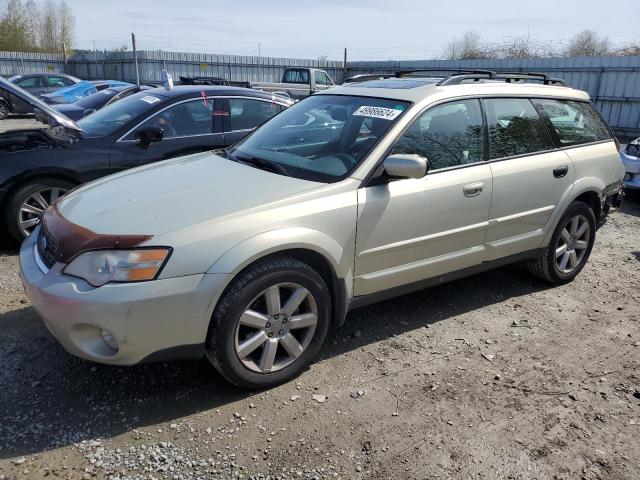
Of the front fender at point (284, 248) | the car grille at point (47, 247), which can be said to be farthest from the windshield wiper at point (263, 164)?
the car grille at point (47, 247)

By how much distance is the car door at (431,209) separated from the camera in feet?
10.9

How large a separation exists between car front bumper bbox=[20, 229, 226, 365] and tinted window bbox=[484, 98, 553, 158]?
8.00 feet

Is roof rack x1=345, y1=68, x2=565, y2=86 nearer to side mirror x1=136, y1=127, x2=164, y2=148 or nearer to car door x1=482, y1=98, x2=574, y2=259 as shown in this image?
car door x1=482, y1=98, x2=574, y2=259

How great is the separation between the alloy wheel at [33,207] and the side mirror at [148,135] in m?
0.96

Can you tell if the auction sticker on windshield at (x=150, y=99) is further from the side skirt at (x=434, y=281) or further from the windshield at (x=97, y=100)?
the windshield at (x=97, y=100)

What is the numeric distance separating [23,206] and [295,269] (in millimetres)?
3388

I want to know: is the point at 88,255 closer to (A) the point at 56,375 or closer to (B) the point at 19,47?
(A) the point at 56,375

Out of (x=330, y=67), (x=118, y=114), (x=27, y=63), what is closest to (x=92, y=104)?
(x=118, y=114)

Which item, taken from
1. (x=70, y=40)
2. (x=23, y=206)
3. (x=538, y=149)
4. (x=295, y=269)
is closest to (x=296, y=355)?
(x=295, y=269)

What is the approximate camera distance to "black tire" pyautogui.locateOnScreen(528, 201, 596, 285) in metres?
4.55

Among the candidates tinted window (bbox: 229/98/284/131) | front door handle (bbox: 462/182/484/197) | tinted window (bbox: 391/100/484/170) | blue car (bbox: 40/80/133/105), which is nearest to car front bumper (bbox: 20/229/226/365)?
tinted window (bbox: 391/100/484/170)

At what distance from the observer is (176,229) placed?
271 cm

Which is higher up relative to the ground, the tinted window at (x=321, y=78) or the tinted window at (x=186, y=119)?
the tinted window at (x=321, y=78)

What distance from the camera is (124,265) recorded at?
8.56ft
